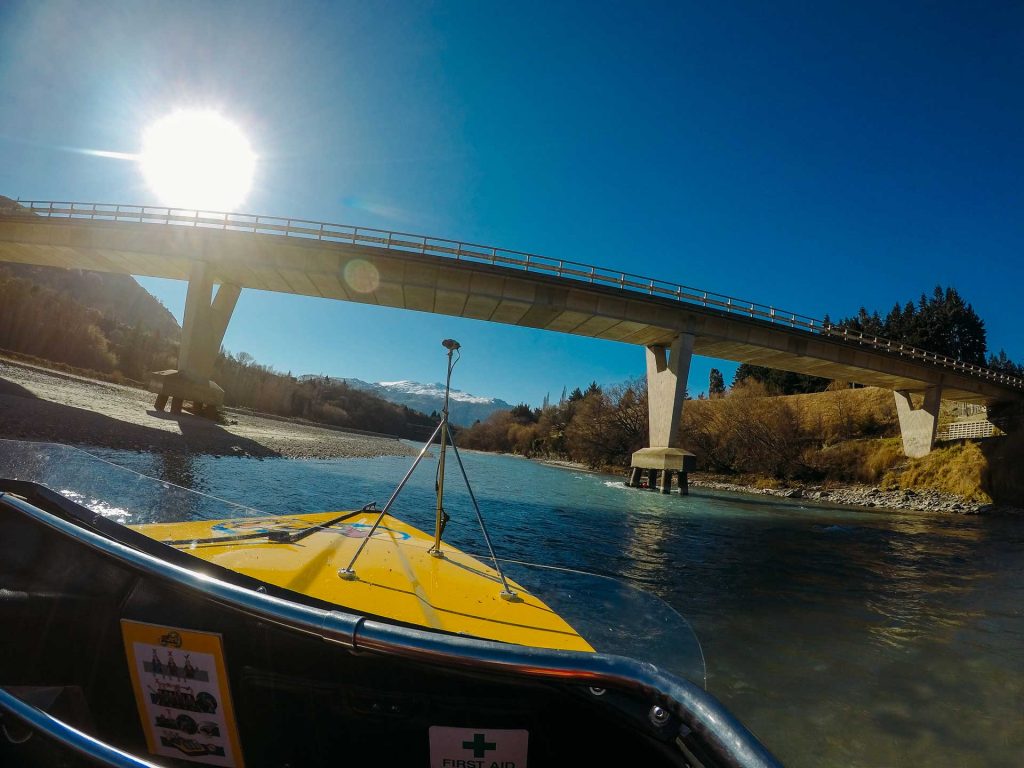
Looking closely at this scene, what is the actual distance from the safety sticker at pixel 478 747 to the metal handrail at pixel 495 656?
46cm

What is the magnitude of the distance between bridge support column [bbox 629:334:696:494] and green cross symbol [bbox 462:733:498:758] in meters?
25.9

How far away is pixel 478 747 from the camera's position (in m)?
1.59

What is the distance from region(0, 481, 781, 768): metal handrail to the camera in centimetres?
109

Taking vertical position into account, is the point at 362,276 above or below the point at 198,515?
above

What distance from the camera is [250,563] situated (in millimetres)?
3385

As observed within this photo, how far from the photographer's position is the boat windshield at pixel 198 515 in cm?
282

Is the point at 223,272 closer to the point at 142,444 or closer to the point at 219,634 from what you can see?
the point at 142,444

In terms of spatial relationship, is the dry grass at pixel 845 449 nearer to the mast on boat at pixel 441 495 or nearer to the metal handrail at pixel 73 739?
the mast on boat at pixel 441 495

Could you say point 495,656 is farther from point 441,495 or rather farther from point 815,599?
point 815,599

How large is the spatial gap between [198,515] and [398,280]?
22.4 m

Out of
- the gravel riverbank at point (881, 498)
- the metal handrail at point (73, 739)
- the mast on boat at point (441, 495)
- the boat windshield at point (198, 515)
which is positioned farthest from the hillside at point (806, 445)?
the metal handrail at point (73, 739)

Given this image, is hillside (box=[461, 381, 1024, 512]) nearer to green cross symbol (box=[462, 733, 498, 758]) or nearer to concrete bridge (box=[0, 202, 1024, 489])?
concrete bridge (box=[0, 202, 1024, 489])

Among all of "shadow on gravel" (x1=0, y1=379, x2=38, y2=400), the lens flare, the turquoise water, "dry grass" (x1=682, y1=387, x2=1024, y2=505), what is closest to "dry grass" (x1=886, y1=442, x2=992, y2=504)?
"dry grass" (x1=682, y1=387, x2=1024, y2=505)

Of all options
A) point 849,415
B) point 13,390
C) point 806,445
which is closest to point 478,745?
point 13,390
